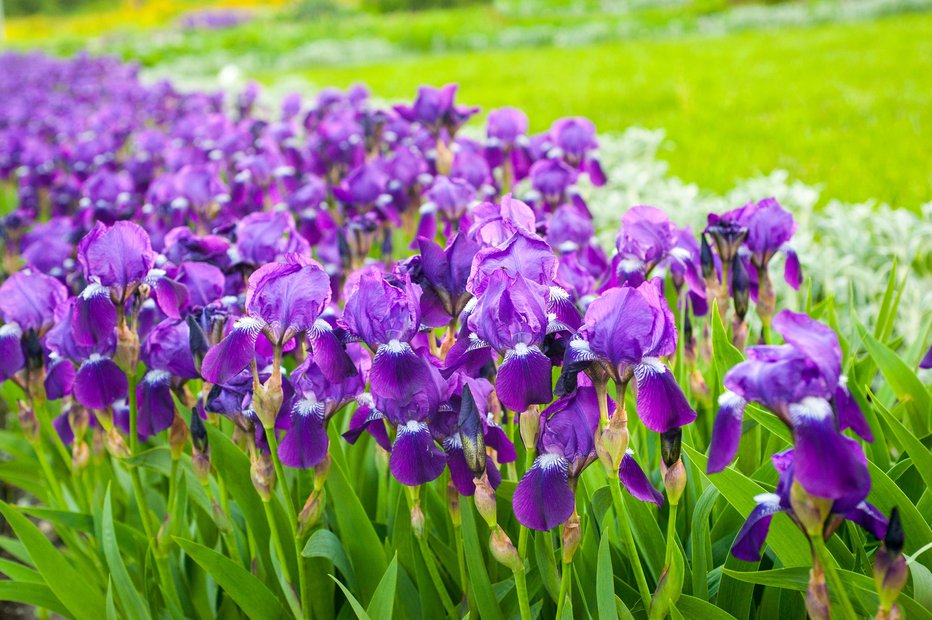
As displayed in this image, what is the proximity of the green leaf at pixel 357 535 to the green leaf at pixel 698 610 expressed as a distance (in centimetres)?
67

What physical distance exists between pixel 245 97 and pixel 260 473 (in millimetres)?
5169

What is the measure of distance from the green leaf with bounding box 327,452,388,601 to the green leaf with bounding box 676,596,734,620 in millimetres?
667

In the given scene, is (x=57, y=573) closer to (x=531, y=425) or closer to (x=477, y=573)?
(x=477, y=573)

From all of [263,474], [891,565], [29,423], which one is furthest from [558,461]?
[29,423]

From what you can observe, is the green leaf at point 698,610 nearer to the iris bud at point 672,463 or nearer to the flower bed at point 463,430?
the flower bed at point 463,430

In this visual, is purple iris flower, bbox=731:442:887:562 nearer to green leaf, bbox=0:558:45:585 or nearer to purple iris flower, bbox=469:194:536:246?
purple iris flower, bbox=469:194:536:246

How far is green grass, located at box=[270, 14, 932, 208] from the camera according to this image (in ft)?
18.7

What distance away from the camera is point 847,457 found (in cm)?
112

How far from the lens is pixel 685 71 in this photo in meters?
10.1

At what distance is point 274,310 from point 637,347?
2.17ft

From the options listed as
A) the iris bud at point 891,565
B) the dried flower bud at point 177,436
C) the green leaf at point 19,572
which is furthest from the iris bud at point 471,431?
the green leaf at point 19,572

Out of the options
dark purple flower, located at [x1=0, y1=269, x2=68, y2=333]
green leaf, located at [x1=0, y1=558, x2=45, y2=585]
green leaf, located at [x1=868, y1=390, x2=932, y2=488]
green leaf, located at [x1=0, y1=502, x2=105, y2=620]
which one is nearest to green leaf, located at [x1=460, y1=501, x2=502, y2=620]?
green leaf, located at [x1=868, y1=390, x2=932, y2=488]

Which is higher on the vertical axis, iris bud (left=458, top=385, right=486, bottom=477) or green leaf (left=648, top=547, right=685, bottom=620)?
iris bud (left=458, top=385, right=486, bottom=477)

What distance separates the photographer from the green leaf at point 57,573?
196cm
